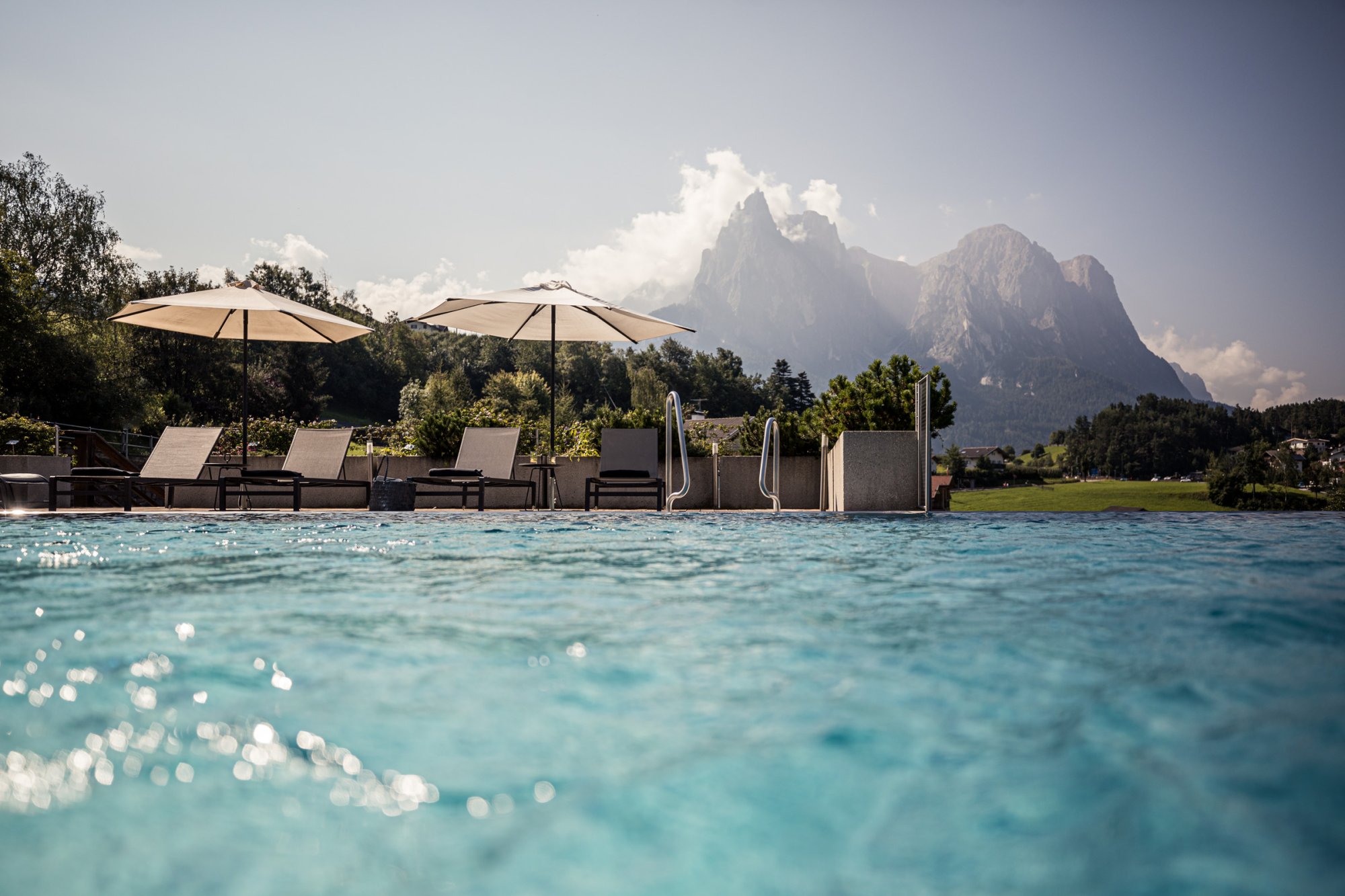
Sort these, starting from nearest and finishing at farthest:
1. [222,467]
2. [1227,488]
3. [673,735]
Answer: [673,735] < [222,467] < [1227,488]

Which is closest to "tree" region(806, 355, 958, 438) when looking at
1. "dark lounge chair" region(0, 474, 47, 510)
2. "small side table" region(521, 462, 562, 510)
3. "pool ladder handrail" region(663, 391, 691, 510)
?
"pool ladder handrail" region(663, 391, 691, 510)

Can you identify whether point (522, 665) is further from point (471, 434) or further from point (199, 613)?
point (471, 434)

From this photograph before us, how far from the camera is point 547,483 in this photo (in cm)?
962

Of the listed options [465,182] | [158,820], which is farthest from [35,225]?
[158,820]

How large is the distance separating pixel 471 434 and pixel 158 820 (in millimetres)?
8027

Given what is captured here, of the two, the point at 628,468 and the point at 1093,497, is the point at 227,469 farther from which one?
the point at 1093,497

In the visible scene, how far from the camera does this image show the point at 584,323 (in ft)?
32.8

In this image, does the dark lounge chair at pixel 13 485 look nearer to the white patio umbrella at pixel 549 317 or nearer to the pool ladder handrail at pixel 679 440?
the white patio umbrella at pixel 549 317

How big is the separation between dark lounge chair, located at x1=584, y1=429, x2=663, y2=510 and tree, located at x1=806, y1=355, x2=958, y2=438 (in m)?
2.35

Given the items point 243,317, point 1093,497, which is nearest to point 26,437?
point 243,317

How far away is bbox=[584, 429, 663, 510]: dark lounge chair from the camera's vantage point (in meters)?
8.67

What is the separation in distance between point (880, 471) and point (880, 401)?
3.73 metres

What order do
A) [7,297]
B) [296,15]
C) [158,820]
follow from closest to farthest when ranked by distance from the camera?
1. [158,820]
2. [296,15]
3. [7,297]

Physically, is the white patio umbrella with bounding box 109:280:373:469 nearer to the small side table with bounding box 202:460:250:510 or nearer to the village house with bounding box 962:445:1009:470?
the small side table with bounding box 202:460:250:510
